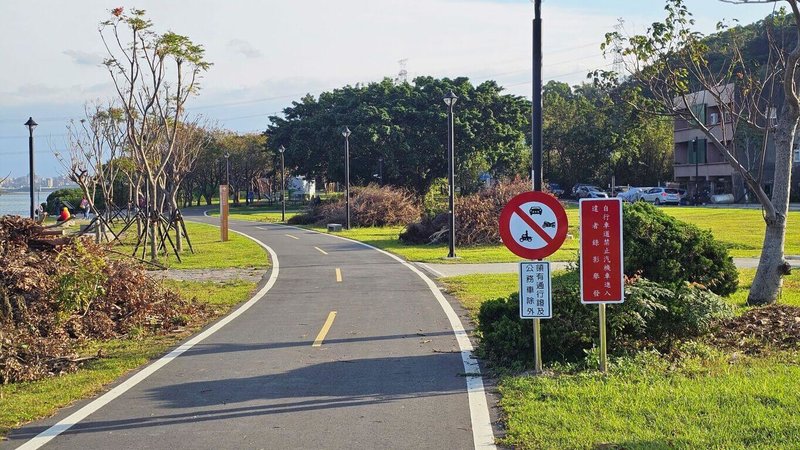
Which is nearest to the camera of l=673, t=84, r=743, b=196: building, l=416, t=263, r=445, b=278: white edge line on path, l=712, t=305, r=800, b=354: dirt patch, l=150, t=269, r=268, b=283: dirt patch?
l=712, t=305, r=800, b=354: dirt patch

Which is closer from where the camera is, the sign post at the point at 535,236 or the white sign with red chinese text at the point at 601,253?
the white sign with red chinese text at the point at 601,253

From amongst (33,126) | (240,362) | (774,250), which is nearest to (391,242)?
(33,126)

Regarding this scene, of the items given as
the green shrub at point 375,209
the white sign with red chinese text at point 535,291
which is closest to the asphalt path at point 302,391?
the white sign with red chinese text at point 535,291

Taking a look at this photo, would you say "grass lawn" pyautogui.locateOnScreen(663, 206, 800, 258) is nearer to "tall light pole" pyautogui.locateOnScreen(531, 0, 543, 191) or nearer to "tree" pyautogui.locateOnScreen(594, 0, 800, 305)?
"tree" pyautogui.locateOnScreen(594, 0, 800, 305)

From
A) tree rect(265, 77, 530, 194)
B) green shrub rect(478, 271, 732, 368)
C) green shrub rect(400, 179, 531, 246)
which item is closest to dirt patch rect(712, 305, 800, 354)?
green shrub rect(478, 271, 732, 368)

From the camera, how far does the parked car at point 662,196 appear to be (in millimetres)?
60125

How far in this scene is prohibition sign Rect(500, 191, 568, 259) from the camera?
8258 mm

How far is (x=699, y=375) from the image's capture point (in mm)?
7973

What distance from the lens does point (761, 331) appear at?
9.94 meters

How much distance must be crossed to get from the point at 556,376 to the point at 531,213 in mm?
1693

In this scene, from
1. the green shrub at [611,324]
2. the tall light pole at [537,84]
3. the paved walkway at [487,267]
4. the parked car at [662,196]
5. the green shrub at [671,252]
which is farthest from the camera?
the parked car at [662,196]

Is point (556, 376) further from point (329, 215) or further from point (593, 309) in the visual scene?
point (329, 215)

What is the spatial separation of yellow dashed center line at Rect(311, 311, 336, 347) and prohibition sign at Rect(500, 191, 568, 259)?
3.62 metres

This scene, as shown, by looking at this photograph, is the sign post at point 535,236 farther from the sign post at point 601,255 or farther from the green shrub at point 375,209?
the green shrub at point 375,209
